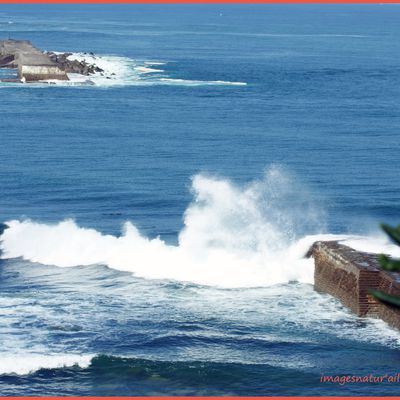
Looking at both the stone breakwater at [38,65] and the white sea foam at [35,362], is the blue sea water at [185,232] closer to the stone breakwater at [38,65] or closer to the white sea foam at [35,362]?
A: the white sea foam at [35,362]

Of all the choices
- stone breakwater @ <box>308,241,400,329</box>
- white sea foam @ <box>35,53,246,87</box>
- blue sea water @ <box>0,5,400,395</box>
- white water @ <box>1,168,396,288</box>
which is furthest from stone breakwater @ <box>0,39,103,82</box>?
stone breakwater @ <box>308,241,400,329</box>

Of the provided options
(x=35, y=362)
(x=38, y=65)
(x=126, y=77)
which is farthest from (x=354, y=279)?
(x=38, y=65)

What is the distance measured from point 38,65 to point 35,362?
88580 millimetres

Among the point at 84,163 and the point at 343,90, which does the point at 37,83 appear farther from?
the point at 84,163

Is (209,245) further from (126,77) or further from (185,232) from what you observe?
(126,77)

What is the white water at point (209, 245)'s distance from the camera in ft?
129

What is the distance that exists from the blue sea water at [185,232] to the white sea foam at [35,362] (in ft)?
0.18

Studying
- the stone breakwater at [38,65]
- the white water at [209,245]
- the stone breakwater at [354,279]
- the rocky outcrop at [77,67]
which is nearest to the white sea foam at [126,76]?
the rocky outcrop at [77,67]

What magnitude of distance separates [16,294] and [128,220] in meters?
13.6

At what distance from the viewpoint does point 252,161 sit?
67.6 meters

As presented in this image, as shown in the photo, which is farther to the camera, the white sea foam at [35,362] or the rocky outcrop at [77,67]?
the rocky outcrop at [77,67]

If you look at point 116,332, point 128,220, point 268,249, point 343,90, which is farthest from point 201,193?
point 343,90

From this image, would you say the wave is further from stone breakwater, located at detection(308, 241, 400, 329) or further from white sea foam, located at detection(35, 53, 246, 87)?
stone breakwater, located at detection(308, 241, 400, 329)

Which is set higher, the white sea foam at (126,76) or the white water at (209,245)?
the white sea foam at (126,76)
